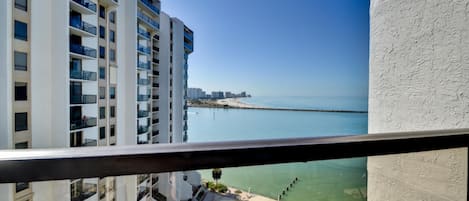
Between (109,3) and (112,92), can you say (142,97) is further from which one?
(109,3)

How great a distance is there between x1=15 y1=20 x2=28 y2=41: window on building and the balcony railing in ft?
20.2

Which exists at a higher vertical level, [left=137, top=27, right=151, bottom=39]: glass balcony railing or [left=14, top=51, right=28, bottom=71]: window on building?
[left=137, top=27, right=151, bottom=39]: glass balcony railing

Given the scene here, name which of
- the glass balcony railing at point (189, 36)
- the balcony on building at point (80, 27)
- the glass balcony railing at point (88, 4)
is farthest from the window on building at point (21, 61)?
the glass balcony railing at point (189, 36)

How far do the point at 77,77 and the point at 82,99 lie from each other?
664 millimetres

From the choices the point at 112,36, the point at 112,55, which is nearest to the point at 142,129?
the point at 112,55

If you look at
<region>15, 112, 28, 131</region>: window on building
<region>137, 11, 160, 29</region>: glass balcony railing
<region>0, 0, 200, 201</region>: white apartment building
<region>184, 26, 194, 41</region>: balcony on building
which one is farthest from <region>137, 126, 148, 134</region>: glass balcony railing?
<region>184, 26, 194, 41</region>: balcony on building

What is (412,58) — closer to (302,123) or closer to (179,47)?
(302,123)

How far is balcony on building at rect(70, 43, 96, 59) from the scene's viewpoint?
660 cm

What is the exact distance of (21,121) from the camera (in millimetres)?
5031

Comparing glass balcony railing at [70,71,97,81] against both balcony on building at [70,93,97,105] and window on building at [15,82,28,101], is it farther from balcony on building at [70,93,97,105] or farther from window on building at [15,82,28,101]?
window on building at [15,82,28,101]

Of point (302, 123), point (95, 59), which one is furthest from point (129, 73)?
point (302, 123)

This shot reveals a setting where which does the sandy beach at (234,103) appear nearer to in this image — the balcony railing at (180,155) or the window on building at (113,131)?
the window on building at (113,131)

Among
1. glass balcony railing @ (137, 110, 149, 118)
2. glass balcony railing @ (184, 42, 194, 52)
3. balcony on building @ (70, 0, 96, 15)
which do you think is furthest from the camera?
glass balcony railing @ (184, 42, 194, 52)

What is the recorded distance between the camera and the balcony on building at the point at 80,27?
6.57 metres
